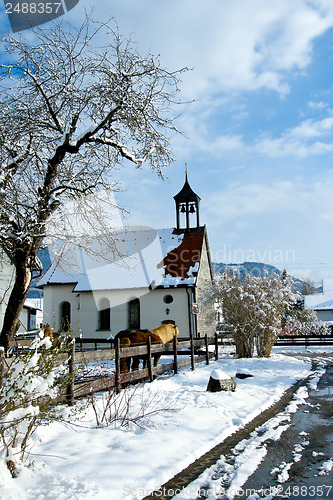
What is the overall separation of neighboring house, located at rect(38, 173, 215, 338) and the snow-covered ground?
18.2 m

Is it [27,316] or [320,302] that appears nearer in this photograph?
[27,316]

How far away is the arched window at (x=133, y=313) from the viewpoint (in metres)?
29.1

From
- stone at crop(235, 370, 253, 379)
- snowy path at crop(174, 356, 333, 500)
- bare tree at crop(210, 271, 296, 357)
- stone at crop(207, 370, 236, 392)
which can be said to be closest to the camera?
snowy path at crop(174, 356, 333, 500)

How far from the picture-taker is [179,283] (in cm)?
2809

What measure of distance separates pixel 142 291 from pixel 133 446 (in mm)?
23367

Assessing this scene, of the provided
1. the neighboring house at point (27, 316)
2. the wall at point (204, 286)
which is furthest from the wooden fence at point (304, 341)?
the neighboring house at point (27, 316)

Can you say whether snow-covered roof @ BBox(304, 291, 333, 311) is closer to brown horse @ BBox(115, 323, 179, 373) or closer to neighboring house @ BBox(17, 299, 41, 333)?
neighboring house @ BBox(17, 299, 41, 333)

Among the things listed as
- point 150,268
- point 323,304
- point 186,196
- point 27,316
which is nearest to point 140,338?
point 150,268

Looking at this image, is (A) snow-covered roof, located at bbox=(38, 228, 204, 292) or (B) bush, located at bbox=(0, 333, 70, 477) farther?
(A) snow-covered roof, located at bbox=(38, 228, 204, 292)

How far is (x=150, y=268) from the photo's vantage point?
30.4m

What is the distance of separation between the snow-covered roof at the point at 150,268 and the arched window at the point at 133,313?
1.27 m

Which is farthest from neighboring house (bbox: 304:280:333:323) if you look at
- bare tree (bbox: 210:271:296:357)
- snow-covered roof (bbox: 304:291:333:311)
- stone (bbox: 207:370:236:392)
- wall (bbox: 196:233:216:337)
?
stone (bbox: 207:370:236:392)

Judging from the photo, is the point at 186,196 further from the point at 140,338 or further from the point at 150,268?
the point at 140,338

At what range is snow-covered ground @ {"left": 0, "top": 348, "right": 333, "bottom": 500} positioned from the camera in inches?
167
